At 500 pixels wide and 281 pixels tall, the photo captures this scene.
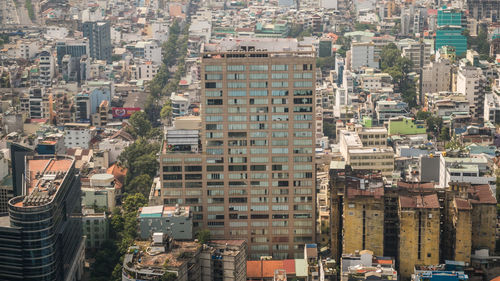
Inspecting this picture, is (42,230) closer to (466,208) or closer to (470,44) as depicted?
(466,208)

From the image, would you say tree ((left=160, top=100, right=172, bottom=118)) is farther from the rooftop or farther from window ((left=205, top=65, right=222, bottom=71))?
the rooftop

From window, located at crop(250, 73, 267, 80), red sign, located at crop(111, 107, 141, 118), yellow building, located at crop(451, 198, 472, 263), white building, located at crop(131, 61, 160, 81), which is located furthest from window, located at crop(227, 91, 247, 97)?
white building, located at crop(131, 61, 160, 81)

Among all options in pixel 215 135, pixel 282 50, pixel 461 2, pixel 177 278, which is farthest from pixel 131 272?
pixel 461 2

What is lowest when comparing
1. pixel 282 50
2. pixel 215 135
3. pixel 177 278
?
pixel 177 278

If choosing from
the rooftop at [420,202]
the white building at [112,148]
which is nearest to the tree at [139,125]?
the white building at [112,148]

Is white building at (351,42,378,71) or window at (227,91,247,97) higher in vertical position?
window at (227,91,247,97)

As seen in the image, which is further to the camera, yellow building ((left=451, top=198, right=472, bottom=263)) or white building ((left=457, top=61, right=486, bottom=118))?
white building ((left=457, top=61, right=486, bottom=118))

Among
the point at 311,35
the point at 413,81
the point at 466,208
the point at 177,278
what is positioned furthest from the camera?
the point at 311,35

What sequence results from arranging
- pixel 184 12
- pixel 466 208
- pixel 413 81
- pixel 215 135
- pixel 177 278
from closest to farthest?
pixel 177 278 → pixel 466 208 → pixel 215 135 → pixel 413 81 → pixel 184 12
